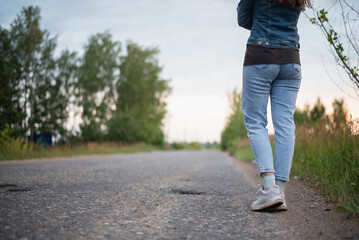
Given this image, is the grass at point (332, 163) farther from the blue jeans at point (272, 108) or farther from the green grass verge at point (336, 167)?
the blue jeans at point (272, 108)

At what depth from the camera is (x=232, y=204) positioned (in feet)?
8.43

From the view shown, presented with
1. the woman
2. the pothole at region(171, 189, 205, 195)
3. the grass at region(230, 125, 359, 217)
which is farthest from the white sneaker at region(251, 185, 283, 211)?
the pothole at region(171, 189, 205, 195)

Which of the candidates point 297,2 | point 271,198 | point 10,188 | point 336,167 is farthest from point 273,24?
point 10,188

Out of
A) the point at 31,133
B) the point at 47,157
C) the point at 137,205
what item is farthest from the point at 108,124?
the point at 137,205

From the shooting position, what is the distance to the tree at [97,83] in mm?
23875

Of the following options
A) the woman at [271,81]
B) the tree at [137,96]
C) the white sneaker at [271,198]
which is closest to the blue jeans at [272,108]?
the woman at [271,81]

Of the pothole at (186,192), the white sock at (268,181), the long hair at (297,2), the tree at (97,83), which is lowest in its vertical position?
the pothole at (186,192)

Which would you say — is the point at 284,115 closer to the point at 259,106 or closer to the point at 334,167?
the point at 259,106

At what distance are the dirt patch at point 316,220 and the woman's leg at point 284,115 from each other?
1.00ft

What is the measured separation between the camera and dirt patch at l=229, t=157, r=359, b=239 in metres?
1.71

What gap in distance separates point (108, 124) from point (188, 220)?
24.8 m

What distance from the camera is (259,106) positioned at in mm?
2354

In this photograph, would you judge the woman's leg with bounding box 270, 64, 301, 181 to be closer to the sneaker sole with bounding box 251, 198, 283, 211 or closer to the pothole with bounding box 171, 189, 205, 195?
the sneaker sole with bounding box 251, 198, 283, 211

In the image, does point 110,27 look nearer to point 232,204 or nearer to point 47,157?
point 47,157
